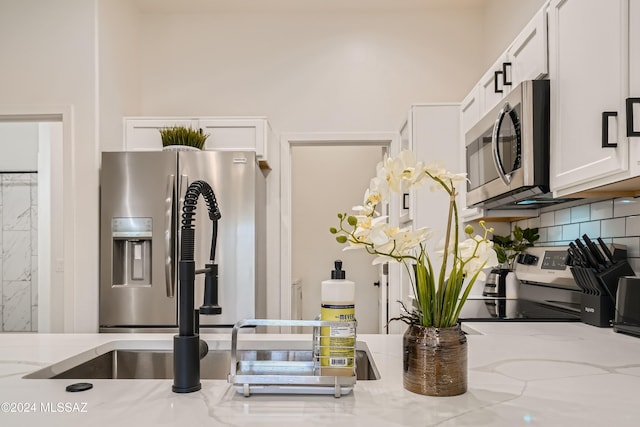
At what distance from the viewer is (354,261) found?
5.14 m

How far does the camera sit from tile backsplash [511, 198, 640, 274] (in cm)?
191

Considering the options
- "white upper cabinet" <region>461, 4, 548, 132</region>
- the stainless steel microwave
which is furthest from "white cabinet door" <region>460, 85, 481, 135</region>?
the stainless steel microwave

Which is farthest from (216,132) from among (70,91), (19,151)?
(19,151)

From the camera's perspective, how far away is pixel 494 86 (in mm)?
2379

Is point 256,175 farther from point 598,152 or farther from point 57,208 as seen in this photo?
point 598,152

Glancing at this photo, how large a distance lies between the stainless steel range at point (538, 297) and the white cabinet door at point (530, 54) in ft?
2.71

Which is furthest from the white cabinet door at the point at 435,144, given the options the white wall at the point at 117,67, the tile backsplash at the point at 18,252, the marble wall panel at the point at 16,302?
the marble wall panel at the point at 16,302

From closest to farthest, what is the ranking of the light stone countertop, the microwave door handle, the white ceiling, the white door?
the light stone countertop, the microwave door handle, the white ceiling, the white door

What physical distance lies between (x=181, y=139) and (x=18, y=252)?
3.15 m

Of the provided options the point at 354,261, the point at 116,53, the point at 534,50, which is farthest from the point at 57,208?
the point at 534,50

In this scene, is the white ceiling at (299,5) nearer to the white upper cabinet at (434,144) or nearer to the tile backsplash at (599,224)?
the white upper cabinet at (434,144)

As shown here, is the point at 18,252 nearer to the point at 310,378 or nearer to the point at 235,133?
the point at 235,133

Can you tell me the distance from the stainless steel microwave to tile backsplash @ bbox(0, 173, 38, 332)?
4711mm

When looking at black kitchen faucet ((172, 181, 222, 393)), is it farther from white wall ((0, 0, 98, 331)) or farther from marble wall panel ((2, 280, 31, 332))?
marble wall panel ((2, 280, 31, 332))
